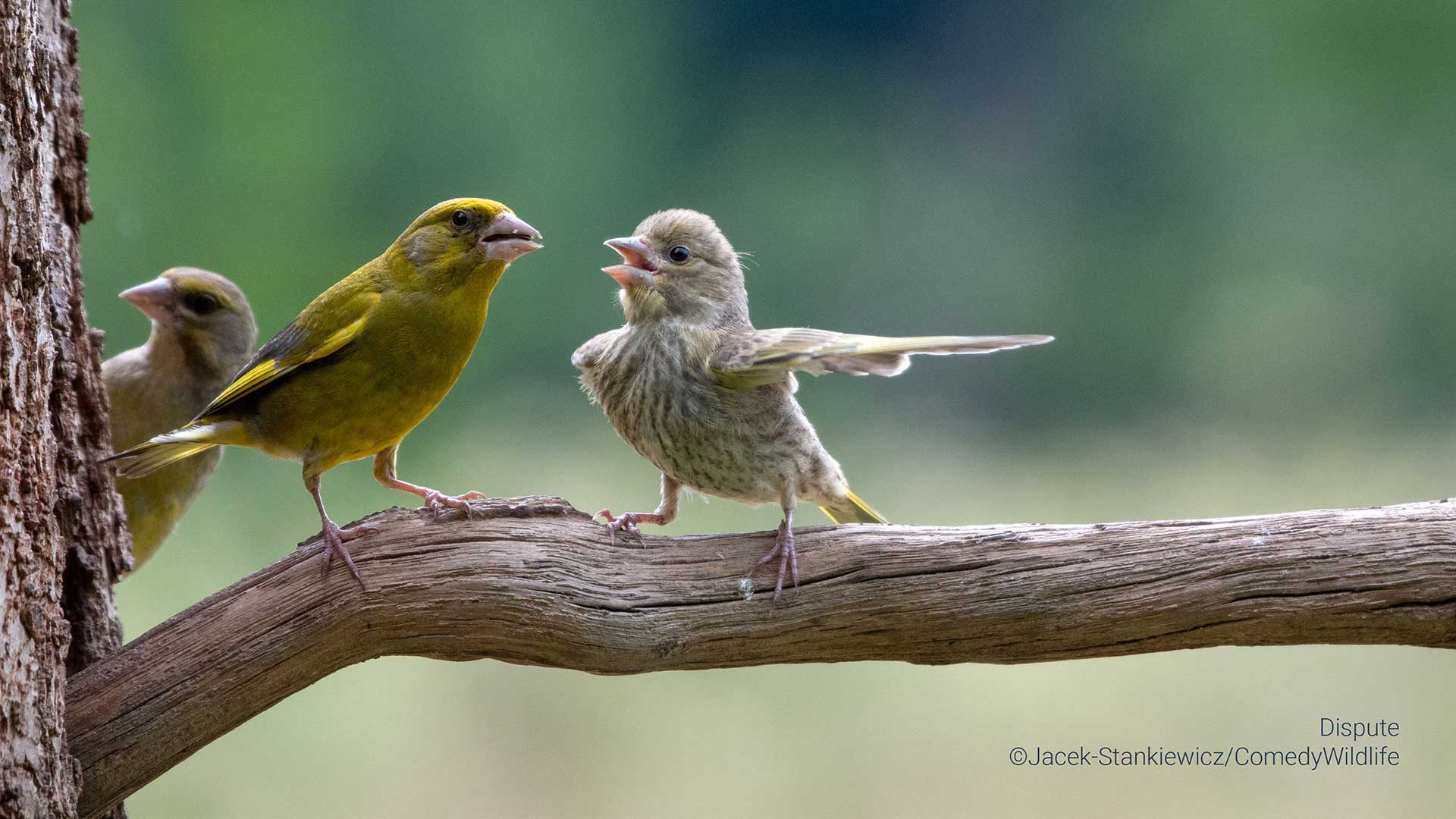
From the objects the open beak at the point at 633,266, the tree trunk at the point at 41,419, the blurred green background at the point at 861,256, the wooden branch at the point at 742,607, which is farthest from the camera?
the blurred green background at the point at 861,256

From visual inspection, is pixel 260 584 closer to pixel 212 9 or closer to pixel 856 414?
pixel 856 414

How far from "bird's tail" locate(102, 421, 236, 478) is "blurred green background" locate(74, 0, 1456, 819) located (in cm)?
158

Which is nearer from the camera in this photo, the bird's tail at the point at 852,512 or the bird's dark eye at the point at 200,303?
the bird's tail at the point at 852,512

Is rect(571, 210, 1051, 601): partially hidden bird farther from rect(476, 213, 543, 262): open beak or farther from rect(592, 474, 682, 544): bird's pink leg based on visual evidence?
rect(476, 213, 543, 262): open beak

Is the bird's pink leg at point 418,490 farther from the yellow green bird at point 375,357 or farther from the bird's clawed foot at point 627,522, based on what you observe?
the bird's clawed foot at point 627,522

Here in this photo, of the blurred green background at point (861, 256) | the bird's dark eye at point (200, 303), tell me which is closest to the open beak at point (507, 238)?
the bird's dark eye at point (200, 303)

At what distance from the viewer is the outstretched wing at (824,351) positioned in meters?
2.31

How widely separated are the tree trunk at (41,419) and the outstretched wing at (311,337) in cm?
36

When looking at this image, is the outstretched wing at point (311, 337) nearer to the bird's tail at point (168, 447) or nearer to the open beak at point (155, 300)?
the bird's tail at point (168, 447)

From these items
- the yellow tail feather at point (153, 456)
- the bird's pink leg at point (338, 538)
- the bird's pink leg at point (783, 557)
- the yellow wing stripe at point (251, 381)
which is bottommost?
the bird's pink leg at point (783, 557)

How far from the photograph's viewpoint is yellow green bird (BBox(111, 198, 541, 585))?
271 cm

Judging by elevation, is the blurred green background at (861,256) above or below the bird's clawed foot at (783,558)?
above

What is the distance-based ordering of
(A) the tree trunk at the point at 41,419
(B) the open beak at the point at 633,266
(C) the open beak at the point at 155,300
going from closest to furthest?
1. (A) the tree trunk at the point at 41,419
2. (B) the open beak at the point at 633,266
3. (C) the open beak at the point at 155,300

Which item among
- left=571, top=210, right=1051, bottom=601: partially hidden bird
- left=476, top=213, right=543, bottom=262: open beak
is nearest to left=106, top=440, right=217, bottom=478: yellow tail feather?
left=476, top=213, right=543, bottom=262: open beak
